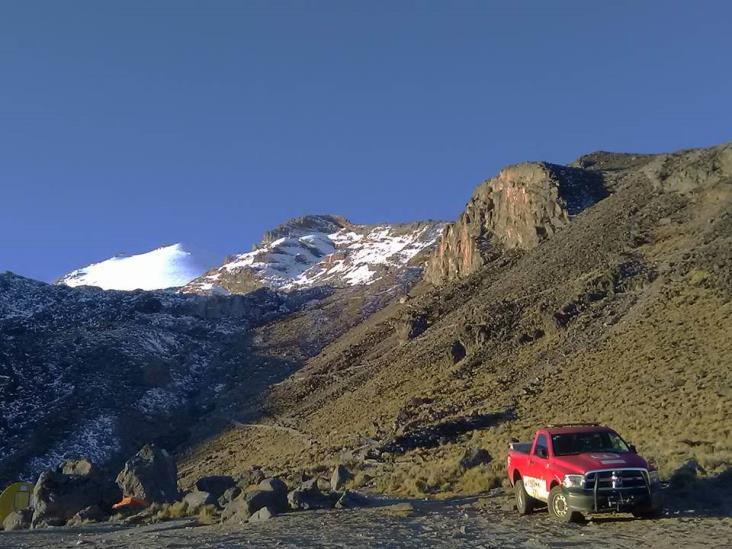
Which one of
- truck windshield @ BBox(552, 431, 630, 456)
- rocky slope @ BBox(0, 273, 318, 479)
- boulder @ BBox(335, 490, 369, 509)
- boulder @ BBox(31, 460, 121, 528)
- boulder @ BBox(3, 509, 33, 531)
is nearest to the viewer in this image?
truck windshield @ BBox(552, 431, 630, 456)

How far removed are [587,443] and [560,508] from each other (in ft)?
4.82

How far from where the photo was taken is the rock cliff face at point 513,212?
70.4m

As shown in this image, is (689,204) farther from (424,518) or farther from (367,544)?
(367,544)

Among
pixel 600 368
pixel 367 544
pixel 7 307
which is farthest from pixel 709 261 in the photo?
pixel 7 307

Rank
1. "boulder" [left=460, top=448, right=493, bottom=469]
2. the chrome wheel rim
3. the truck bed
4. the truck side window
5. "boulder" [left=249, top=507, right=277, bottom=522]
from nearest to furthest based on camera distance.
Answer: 1. the chrome wheel rim
2. the truck side window
3. the truck bed
4. "boulder" [left=249, top=507, right=277, bottom=522]
5. "boulder" [left=460, top=448, right=493, bottom=469]

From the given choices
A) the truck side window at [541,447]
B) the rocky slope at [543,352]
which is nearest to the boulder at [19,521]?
the rocky slope at [543,352]

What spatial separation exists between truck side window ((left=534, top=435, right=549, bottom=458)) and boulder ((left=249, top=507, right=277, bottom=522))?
7327 mm

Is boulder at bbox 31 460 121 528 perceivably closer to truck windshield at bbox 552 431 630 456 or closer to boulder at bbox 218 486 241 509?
boulder at bbox 218 486 241 509

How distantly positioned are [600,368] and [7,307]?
3310 inches

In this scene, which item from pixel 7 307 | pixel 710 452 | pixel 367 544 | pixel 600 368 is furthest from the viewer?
pixel 7 307

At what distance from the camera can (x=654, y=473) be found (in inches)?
666

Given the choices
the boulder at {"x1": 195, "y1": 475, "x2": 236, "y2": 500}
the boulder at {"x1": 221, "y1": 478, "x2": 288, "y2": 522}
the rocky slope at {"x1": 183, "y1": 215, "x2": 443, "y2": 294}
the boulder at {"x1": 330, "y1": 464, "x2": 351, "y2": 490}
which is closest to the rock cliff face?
the boulder at {"x1": 330, "y1": 464, "x2": 351, "y2": 490}

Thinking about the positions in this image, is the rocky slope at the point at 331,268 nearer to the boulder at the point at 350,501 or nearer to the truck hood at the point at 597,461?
the boulder at the point at 350,501

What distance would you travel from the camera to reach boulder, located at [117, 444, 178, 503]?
27.8 m
